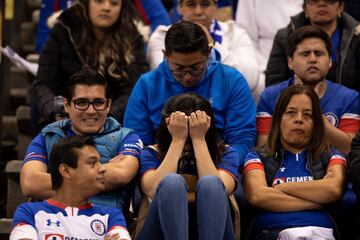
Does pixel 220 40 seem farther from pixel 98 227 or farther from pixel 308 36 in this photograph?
pixel 98 227

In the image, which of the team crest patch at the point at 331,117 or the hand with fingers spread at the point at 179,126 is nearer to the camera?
the hand with fingers spread at the point at 179,126

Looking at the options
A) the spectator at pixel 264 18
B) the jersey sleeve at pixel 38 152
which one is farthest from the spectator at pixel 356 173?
the spectator at pixel 264 18

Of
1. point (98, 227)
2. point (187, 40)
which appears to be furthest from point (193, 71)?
point (98, 227)

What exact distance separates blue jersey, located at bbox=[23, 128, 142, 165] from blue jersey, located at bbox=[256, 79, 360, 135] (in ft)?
2.78

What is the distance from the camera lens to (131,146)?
4.77 m

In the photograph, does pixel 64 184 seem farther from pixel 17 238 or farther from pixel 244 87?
pixel 244 87

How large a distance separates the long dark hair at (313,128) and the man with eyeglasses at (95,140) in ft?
2.18

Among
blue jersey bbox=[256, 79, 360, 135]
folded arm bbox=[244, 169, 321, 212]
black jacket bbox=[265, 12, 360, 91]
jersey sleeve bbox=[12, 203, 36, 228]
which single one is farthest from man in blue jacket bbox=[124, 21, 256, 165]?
jersey sleeve bbox=[12, 203, 36, 228]

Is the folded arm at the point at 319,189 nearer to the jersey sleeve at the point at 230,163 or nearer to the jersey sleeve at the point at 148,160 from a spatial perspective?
the jersey sleeve at the point at 230,163

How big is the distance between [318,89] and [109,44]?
1315mm

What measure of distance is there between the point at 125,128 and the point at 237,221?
29.7 inches

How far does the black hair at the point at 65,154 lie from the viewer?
4.27 m

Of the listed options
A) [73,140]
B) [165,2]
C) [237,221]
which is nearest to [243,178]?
[237,221]

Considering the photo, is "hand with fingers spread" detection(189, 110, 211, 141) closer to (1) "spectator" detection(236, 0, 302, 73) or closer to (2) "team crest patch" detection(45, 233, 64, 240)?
(2) "team crest patch" detection(45, 233, 64, 240)
